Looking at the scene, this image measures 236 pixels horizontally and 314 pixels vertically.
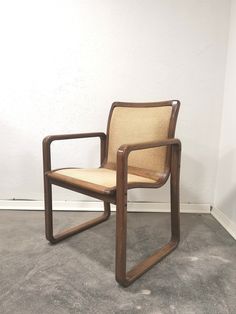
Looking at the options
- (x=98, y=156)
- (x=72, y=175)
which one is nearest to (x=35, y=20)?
(x=98, y=156)

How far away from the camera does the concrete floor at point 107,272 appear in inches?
34.5


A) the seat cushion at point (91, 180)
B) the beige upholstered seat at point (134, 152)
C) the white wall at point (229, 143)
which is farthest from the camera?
the white wall at point (229, 143)

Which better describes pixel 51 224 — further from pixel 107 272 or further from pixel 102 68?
pixel 102 68

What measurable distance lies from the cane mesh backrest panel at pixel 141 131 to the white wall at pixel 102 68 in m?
0.28

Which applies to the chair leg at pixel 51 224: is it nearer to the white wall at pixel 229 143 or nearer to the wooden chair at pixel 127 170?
the wooden chair at pixel 127 170

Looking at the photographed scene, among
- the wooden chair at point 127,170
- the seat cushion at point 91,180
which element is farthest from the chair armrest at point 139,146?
the seat cushion at point 91,180

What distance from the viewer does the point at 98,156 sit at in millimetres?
1714

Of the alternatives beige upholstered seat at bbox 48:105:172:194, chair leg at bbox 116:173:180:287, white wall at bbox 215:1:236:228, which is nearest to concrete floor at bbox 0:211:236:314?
chair leg at bbox 116:173:180:287

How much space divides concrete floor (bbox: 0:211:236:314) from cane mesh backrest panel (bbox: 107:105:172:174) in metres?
0.42

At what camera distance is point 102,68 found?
1614 millimetres

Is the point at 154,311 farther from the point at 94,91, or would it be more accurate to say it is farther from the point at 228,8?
the point at 228,8

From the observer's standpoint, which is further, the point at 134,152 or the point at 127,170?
the point at 134,152

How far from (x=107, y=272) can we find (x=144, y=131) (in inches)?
26.7

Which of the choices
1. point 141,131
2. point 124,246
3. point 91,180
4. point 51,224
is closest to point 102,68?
point 141,131
